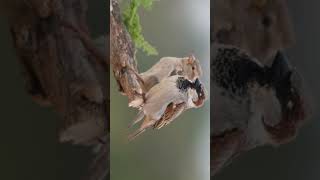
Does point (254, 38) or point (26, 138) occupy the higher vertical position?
point (254, 38)

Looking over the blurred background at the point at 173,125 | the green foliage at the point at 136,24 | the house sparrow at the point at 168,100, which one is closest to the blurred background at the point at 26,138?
the blurred background at the point at 173,125

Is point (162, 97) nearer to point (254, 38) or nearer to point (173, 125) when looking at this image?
point (173, 125)

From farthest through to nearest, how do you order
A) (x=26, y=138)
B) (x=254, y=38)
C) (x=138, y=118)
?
(x=138, y=118), (x=254, y=38), (x=26, y=138)

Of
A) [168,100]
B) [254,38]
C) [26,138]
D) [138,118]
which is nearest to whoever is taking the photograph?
[26,138]

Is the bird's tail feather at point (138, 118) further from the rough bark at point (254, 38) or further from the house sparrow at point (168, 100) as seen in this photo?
the rough bark at point (254, 38)

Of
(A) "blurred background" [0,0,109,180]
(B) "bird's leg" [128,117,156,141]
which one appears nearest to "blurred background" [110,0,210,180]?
(B) "bird's leg" [128,117,156,141]

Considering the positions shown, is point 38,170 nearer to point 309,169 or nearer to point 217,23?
point 217,23

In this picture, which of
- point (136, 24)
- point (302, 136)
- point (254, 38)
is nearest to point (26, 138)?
point (136, 24)

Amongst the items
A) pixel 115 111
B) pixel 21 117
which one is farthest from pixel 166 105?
pixel 21 117
